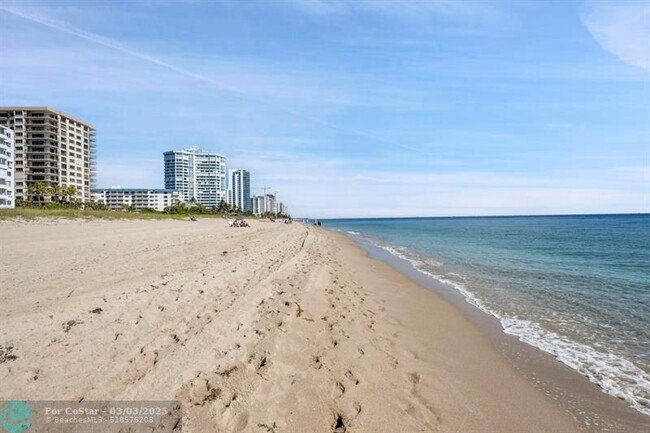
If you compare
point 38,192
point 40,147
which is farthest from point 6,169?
point 40,147

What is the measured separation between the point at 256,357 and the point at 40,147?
5241 inches

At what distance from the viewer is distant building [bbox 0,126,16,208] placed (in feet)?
224

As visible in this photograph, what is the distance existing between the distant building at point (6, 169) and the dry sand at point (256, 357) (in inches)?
3035

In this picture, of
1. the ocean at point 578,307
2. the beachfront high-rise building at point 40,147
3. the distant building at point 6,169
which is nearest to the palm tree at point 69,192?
the beachfront high-rise building at point 40,147

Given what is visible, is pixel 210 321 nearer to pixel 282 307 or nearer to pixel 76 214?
pixel 282 307

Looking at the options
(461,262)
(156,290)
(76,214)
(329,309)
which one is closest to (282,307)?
(329,309)

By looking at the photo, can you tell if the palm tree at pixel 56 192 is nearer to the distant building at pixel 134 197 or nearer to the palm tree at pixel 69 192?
the palm tree at pixel 69 192

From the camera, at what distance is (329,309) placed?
8836mm

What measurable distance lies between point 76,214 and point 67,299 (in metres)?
44.9

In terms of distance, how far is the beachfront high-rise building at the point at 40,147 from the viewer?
106188 mm

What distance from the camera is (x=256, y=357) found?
539cm

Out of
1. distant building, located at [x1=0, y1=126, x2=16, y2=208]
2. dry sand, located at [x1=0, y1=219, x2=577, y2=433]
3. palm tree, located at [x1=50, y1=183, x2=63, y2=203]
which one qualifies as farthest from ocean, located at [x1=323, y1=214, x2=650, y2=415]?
palm tree, located at [x1=50, y1=183, x2=63, y2=203]

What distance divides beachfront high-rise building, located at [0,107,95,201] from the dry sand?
389 feet

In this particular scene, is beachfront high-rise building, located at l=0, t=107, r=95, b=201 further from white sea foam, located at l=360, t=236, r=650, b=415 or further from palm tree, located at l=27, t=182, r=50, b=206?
white sea foam, located at l=360, t=236, r=650, b=415
